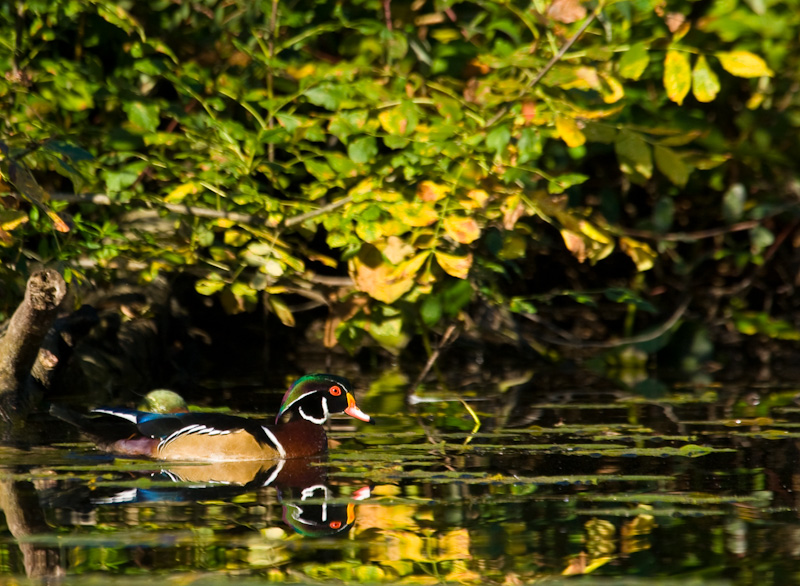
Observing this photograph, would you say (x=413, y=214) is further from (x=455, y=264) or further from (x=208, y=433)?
(x=208, y=433)

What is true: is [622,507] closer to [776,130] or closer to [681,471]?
[681,471]

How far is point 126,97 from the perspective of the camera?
695 cm

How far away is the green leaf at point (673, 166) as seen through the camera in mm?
6809

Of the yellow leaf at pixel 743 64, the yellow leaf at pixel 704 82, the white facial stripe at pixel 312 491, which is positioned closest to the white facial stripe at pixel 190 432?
the white facial stripe at pixel 312 491

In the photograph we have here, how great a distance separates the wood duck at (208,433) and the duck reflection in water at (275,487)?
0.06 metres

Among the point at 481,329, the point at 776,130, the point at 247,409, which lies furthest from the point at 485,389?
the point at 776,130

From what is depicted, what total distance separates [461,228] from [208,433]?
1681mm

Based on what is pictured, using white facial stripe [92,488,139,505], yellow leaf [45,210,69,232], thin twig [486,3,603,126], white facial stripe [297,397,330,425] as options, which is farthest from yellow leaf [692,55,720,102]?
white facial stripe [92,488,139,505]

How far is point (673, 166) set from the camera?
684cm

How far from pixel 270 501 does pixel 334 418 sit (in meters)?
2.34

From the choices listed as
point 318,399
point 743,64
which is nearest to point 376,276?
point 318,399

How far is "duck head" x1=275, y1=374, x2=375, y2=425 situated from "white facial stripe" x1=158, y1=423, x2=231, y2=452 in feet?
1.26

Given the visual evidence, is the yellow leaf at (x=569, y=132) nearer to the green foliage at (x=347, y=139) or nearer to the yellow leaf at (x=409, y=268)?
the green foliage at (x=347, y=139)

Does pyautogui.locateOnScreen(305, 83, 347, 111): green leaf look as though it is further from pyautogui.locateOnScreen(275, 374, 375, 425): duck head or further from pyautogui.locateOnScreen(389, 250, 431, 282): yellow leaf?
pyautogui.locateOnScreen(275, 374, 375, 425): duck head
